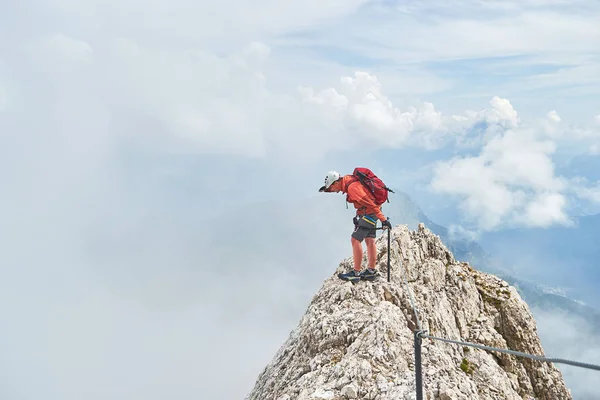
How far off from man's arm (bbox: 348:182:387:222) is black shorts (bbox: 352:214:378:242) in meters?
0.35

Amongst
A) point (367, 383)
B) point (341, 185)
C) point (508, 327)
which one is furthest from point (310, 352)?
point (508, 327)

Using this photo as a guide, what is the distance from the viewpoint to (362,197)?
1662 cm

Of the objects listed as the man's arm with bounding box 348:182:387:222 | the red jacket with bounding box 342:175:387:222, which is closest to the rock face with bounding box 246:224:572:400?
the red jacket with bounding box 342:175:387:222

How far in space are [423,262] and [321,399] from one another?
506 inches

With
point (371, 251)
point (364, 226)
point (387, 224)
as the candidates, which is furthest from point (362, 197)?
point (371, 251)

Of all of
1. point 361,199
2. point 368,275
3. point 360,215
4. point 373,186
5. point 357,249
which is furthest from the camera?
point 368,275

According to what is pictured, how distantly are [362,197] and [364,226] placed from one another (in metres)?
1.21

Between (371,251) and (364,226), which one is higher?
(364,226)

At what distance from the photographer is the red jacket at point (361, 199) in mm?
16594

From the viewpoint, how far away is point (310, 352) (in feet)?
46.6

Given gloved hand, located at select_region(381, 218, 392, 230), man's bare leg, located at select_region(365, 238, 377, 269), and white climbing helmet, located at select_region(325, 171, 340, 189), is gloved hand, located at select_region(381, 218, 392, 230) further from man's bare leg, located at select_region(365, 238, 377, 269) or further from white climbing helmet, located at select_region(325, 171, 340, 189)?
white climbing helmet, located at select_region(325, 171, 340, 189)

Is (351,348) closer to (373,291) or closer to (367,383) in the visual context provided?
(367,383)

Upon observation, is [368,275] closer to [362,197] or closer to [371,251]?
[371,251]

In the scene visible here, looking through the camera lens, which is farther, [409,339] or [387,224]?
[387,224]
